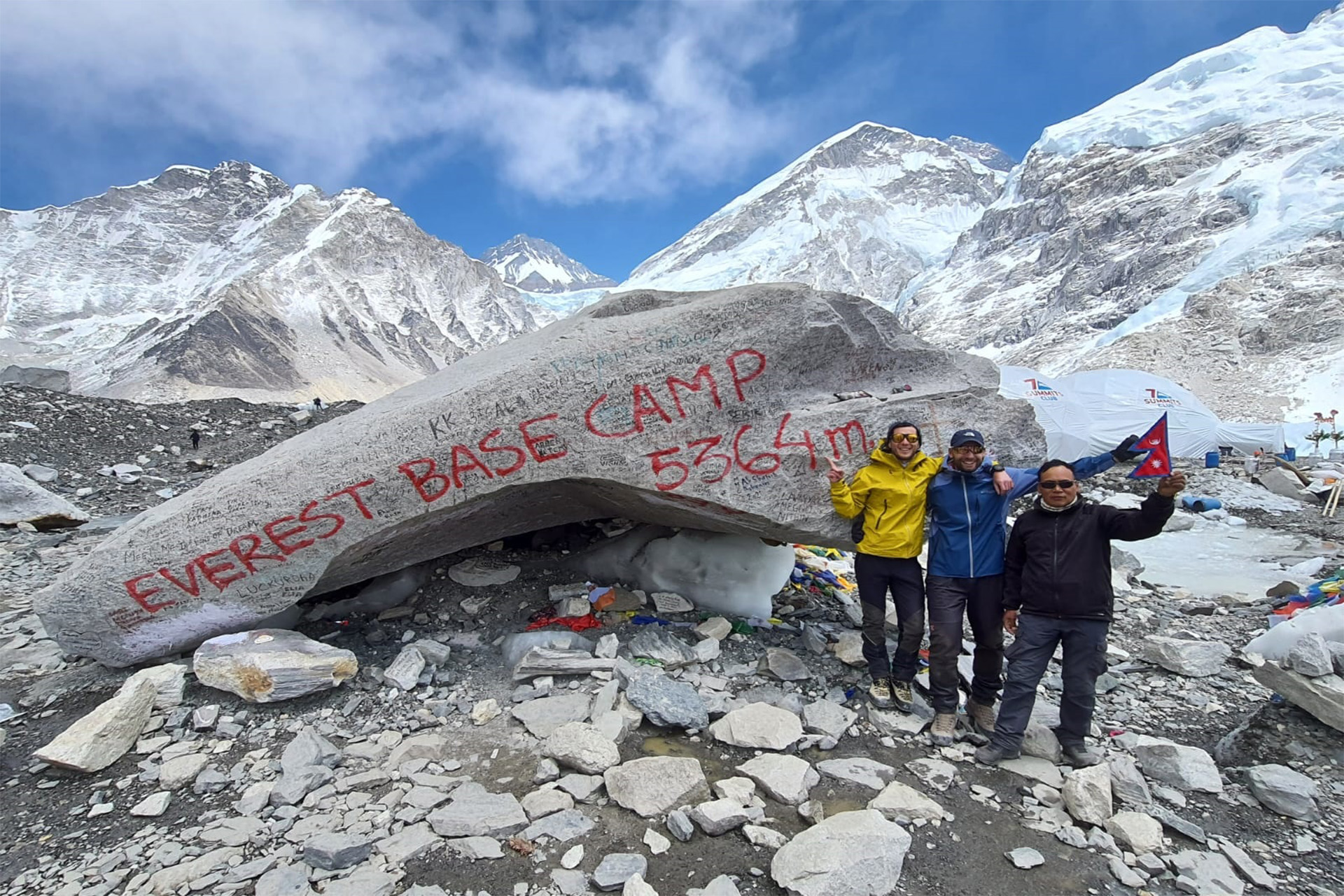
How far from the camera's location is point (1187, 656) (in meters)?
5.11

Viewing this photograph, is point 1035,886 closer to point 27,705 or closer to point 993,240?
point 27,705

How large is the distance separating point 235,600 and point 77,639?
111cm

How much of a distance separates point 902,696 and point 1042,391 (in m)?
19.4

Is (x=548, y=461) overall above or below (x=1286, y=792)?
above

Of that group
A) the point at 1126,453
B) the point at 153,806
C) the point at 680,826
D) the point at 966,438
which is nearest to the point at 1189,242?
the point at 1126,453

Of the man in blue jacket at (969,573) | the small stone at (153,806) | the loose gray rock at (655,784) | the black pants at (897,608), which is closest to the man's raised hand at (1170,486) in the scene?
the man in blue jacket at (969,573)

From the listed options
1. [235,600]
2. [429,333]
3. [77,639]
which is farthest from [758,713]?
[429,333]

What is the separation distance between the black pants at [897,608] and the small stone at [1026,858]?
141 centimetres

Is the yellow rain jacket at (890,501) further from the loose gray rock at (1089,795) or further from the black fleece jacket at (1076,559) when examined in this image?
the loose gray rock at (1089,795)

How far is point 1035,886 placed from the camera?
291cm

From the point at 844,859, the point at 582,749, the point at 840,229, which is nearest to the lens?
the point at 844,859

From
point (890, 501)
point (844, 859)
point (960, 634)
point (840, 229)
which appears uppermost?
point (840, 229)

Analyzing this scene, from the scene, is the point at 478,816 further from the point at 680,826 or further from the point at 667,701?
the point at 667,701

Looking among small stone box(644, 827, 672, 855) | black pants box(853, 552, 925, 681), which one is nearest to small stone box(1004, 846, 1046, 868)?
black pants box(853, 552, 925, 681)
